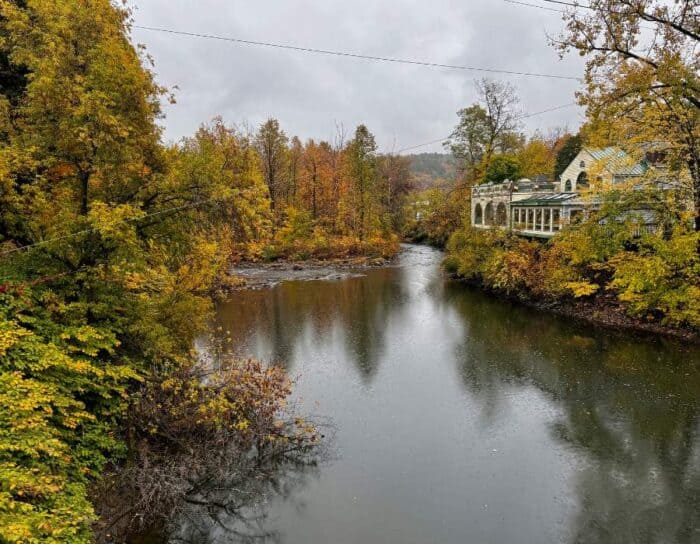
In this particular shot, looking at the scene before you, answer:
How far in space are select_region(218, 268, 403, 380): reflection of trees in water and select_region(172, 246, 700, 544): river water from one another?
146 mm

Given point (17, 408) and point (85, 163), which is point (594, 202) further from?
point (17, 408)

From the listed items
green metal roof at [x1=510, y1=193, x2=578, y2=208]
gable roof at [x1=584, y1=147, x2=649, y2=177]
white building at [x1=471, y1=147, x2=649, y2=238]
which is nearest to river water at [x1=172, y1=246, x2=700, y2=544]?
gable roof at [x1=584, y1=147, x2=649, y2=177]

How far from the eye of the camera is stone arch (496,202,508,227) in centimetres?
2752

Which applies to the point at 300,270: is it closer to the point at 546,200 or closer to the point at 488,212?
the point at 488,212

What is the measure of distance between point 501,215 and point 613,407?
19.2m

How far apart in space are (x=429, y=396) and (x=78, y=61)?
10.1 meters

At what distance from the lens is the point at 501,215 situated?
2831 centimetres

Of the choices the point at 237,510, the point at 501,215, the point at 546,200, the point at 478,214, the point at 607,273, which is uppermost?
the point at 546,200

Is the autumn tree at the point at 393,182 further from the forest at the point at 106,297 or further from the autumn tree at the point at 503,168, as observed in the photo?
the forest at the point at 106,297

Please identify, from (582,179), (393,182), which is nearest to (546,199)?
(582,179)

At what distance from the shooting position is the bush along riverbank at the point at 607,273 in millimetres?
15359

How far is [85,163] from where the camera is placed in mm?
8031

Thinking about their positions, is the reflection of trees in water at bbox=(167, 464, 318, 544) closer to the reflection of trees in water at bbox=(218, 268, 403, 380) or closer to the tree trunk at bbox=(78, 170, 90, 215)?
the reflection of trees in water at bbox=(218, 268, 403, 380)

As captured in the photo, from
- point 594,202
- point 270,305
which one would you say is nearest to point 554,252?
point 594,202
